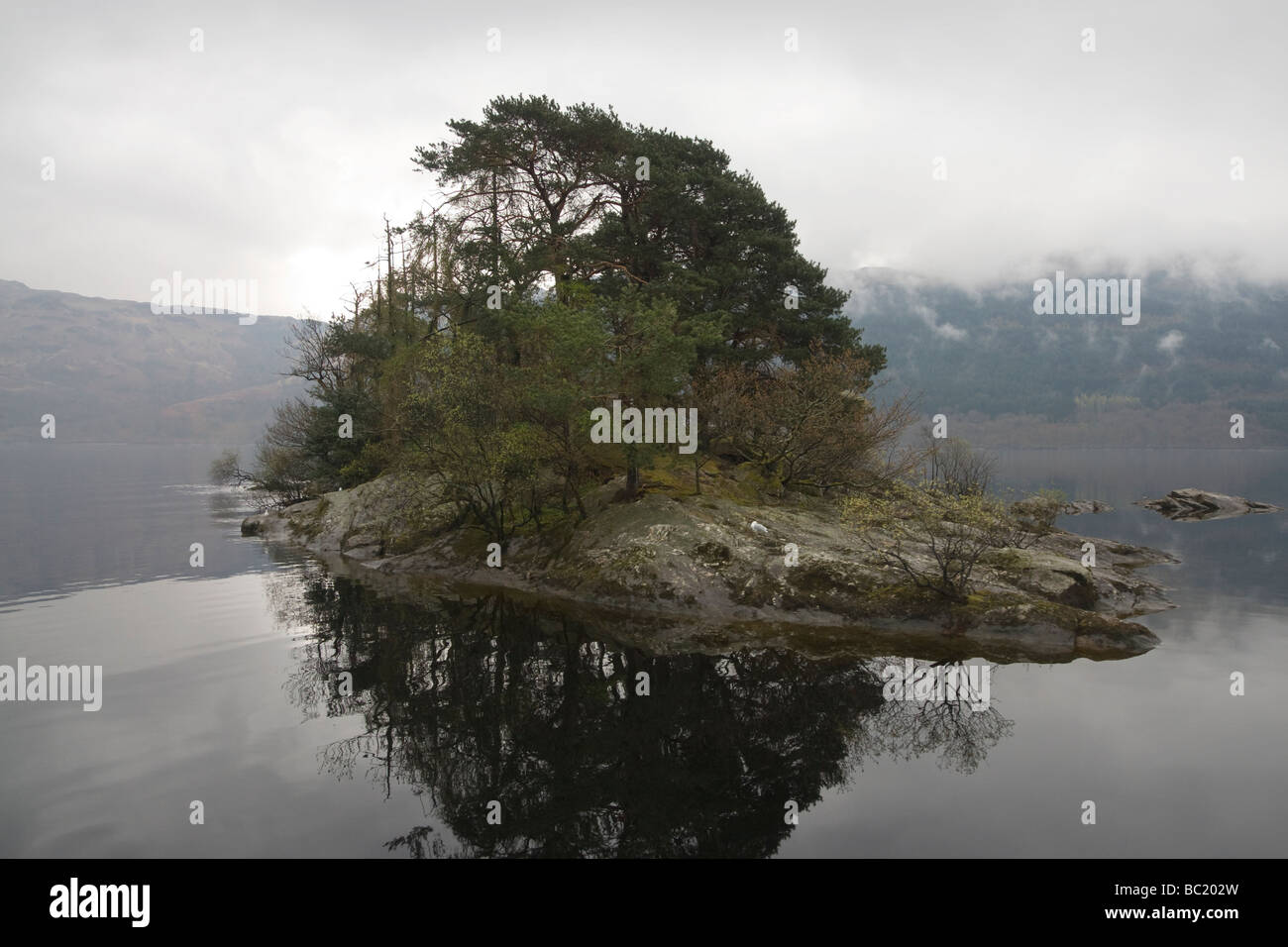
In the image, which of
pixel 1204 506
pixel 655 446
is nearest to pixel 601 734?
pixel 655 446

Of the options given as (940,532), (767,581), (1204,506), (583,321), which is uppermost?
(583,321)

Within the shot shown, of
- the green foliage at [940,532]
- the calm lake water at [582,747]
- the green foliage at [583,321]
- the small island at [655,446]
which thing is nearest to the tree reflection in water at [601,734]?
the calm lake water at [582,747]

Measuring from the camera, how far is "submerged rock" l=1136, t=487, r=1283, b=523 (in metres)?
72.1

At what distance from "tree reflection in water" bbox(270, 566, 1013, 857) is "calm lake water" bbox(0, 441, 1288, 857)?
70 mm

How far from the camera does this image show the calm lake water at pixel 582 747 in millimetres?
11641

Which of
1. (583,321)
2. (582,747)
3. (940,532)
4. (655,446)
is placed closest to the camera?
(582,747)

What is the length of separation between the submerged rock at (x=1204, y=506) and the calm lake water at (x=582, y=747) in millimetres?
55061

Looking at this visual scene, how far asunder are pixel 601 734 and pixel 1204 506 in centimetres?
8333

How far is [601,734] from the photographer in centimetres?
1547

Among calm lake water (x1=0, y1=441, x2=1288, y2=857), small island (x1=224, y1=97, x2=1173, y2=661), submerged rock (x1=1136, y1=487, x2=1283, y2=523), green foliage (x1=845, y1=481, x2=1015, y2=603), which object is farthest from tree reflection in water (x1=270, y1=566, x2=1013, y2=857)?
submerged rock (x1=1136, y1=487, x2=1283, y2=523)

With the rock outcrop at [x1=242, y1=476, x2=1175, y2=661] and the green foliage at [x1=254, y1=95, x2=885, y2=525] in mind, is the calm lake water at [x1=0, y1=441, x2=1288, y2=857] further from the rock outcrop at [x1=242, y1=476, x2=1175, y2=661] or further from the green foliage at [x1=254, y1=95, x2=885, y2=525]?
the green foliage at [x1=254, y1=95, x2=885, y2=525]

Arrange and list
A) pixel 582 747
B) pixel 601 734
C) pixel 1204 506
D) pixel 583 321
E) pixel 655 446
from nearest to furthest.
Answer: pixel 582 747 → pixel 601 734 → pixel 583 321 → pixel 655 446 → pixel 1204 506

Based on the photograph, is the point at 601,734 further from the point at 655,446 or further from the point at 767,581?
the point at 655,446
